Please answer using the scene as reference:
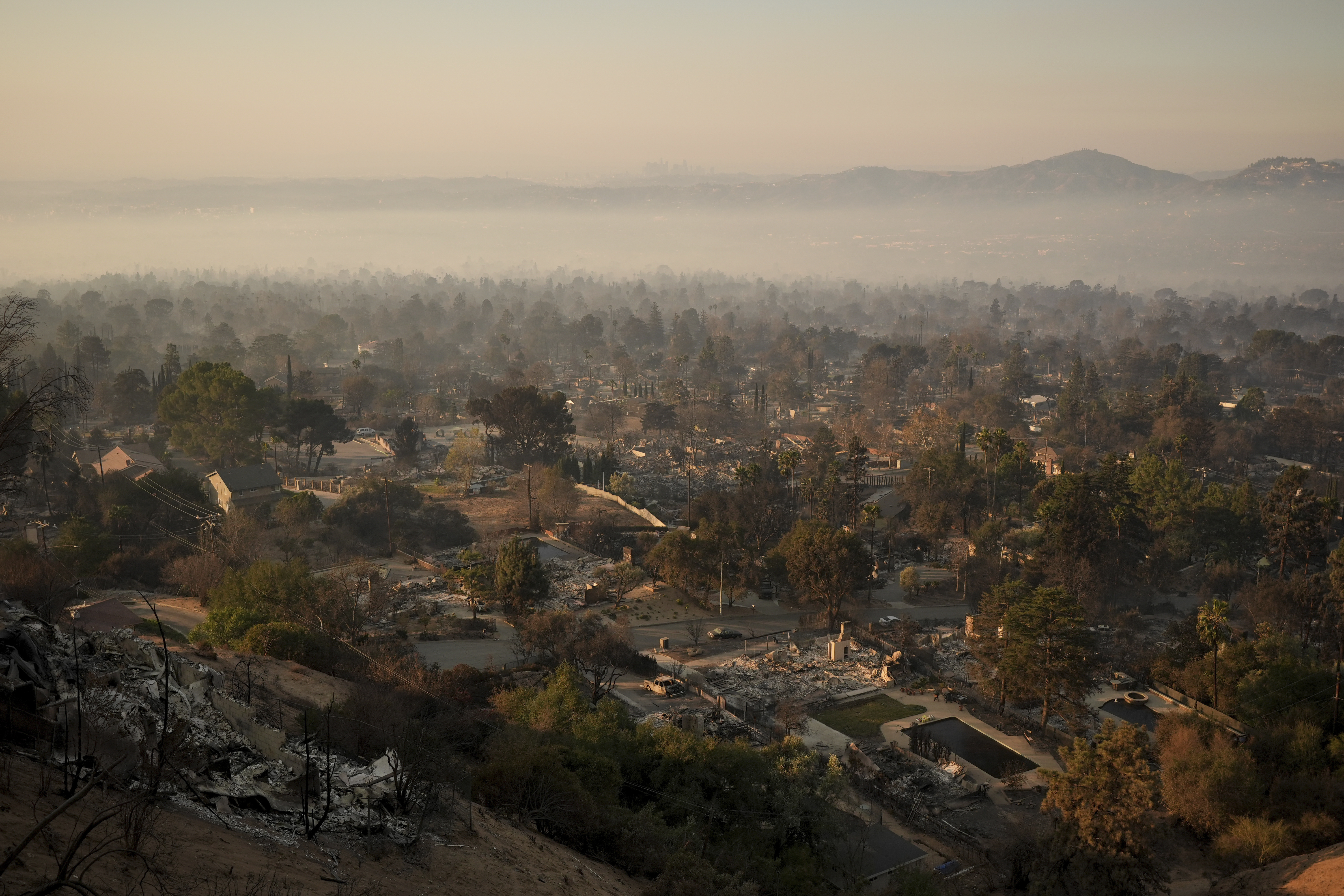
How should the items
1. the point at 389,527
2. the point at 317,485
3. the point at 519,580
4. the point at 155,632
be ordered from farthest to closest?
the point at 317,485 → the point at 389,527 → the point at 519,580 → the point at 155,632

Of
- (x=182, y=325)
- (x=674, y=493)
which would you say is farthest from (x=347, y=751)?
(x=182, y=325)

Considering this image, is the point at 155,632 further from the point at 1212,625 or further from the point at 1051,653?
the point at 1212,625

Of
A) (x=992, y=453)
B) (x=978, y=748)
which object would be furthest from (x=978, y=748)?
(x=992, y=453)

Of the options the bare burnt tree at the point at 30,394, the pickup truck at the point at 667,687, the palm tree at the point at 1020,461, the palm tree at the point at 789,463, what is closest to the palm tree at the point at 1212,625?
the pickup truck at the point at 667,687

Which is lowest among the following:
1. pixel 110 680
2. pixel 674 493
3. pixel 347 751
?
pixel 674 493

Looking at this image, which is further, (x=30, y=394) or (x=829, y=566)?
(x=829, y=566)

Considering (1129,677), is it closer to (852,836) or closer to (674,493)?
(852,836)

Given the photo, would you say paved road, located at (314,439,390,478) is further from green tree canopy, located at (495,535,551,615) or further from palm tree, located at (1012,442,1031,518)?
palm tree, located at (1012,442,1031,518)
